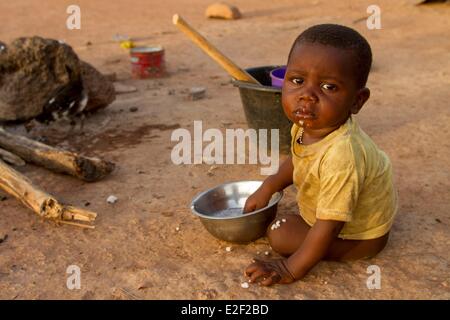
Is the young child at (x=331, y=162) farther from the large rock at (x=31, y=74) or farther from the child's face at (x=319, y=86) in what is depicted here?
the large rock at (x=31, y=74)

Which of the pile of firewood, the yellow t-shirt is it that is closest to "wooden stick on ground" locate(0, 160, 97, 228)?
the pile of firewood

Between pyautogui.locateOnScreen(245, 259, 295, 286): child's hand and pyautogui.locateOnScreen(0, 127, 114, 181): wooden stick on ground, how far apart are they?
1.61 meters

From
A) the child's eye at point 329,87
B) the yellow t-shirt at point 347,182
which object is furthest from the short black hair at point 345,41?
the yellow t-shirt at point 347,182

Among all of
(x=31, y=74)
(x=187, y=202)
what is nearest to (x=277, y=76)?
(x=187, y=202)

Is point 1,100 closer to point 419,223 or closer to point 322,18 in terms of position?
point 419,223

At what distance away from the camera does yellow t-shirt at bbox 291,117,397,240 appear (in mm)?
2236

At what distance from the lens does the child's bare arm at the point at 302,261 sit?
2270mm

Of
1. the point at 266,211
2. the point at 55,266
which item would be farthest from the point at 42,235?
the point at 266,211

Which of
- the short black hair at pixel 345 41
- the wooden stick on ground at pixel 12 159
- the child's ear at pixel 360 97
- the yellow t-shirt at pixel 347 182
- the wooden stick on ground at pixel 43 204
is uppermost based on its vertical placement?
the short black hair at pixel 345 41

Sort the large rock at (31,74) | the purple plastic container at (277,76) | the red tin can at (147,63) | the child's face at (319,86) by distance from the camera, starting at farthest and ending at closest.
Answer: the red tin can at (147,63), the large rock at (31,74), the purple plastic container at (277,76), the child's face at (319,86)

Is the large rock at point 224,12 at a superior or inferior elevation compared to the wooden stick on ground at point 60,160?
superior

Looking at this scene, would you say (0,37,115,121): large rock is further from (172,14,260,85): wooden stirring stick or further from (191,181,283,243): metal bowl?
(191,181,283,243): metal bowl

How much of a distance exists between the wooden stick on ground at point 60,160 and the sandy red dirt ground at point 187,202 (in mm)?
71

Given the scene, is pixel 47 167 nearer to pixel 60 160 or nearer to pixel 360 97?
pixel 60 160
